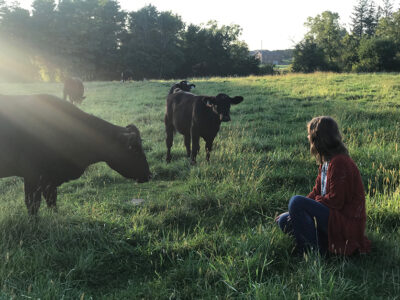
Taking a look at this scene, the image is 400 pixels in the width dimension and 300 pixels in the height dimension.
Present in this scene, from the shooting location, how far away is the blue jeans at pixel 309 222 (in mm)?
3021

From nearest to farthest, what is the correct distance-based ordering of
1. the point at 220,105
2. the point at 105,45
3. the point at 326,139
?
1. the point at 326,139
2. the point at 220,105
3. the point at 105,45

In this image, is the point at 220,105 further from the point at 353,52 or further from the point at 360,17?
the point at 360,17

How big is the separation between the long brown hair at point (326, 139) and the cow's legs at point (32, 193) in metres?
3.50

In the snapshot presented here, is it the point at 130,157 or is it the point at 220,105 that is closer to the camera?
the point at 130,157

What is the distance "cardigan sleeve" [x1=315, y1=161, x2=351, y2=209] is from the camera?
286cm

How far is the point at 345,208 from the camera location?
9.63 feet

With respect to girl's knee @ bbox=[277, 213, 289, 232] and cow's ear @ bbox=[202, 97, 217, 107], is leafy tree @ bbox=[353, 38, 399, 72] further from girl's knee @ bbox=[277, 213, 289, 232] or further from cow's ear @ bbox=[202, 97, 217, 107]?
girl's knee @ bbox=[277, 213, 289, 232]

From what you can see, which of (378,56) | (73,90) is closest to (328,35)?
(378,56)

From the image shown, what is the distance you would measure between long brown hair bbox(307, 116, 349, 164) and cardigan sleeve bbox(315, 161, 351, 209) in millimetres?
185

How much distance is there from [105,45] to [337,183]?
64594mm

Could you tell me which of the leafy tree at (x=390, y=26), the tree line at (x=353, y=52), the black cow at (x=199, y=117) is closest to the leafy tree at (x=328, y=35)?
the tree line at (x=353, y=52)

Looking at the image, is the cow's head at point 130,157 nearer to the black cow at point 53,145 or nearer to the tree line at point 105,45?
the black cow at point 53,145

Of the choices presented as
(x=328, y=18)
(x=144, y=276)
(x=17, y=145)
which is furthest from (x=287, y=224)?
(x=328, y=18)

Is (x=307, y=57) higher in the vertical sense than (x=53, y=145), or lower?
higher
